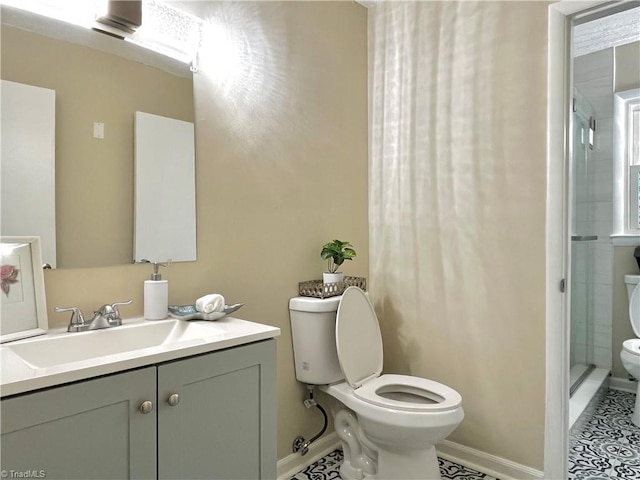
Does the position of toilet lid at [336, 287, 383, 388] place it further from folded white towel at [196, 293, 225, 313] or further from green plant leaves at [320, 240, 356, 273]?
folded white towel at [196, 293, 225, 313]

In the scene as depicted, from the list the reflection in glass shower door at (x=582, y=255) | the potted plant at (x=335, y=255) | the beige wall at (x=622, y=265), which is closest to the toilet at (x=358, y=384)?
the potted plant at (x=335, y=255)

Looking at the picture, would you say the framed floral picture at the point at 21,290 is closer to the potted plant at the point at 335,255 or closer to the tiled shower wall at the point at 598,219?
the potted plant at the point at 335,255

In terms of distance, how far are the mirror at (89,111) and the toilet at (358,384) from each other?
91 centimetres

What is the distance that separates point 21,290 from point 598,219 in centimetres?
351

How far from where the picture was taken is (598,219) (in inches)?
126

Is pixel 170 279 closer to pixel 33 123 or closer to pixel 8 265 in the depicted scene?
pixel 8 265

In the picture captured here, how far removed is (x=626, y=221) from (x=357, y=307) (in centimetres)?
229

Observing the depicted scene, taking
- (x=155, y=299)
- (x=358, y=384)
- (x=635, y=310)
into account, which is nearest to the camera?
(x=155, y=299)

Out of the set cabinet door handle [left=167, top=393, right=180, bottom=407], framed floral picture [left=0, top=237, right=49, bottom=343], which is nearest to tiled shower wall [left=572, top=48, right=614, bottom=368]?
cabinet door handle [left=167, top=393, right=180, bottom=407]

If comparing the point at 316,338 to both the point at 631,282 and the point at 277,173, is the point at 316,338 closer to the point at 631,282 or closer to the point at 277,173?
the point at 277,173

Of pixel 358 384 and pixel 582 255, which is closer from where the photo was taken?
pixel 358 384

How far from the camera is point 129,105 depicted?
153cm

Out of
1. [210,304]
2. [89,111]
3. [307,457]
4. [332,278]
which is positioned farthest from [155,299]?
[307,457]

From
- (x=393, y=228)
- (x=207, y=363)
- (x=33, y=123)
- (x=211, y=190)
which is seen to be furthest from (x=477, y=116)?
(x=33, y=123)
